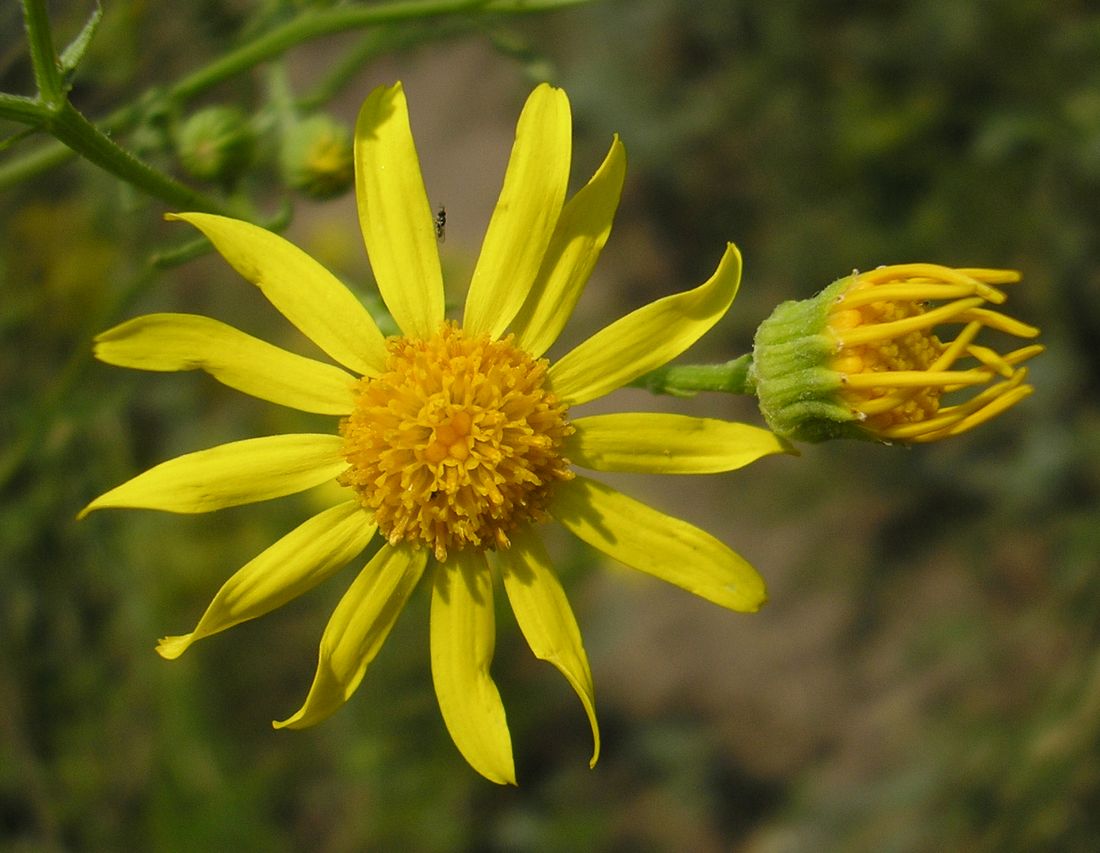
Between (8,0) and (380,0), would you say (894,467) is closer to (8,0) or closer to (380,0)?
(380,0)

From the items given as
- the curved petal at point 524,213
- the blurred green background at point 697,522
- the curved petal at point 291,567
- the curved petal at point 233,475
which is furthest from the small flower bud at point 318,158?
the blurred green background at point 697,522

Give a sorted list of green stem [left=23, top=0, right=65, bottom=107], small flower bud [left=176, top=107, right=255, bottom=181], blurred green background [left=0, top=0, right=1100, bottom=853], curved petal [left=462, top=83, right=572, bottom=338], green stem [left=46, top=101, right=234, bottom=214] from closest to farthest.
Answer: green stem [left=23, top=0, right=65, bottom=107]
green stem [left=46, top=101, right=234, bottom=214]
curved petal [left=462, top=83, right=572, bottom=338]
small flower bud [left=176, top=107, right=255, bottom=181]
blurred green background [left=0, top=0, right=1100, bottom=853]

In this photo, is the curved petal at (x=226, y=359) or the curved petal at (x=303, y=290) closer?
the curved petal at (x=226, y=359)

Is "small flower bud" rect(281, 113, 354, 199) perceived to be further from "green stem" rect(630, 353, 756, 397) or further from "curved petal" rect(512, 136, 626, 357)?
"green stem" rect(630, 353, 756, 397)

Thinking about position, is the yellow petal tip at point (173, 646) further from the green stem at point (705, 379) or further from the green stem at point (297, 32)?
the green stem at point (297, 32)

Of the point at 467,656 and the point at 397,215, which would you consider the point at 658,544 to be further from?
the point at 397,215

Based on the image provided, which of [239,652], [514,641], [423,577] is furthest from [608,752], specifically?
[423,577]

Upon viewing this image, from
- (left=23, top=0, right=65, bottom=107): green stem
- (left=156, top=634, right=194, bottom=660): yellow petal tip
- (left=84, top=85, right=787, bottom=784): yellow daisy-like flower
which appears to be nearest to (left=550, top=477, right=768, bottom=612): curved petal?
(left=84, top=85, right=787, bottom=784): yellow daisy-like flower

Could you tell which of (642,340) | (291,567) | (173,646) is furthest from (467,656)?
(642,340)
